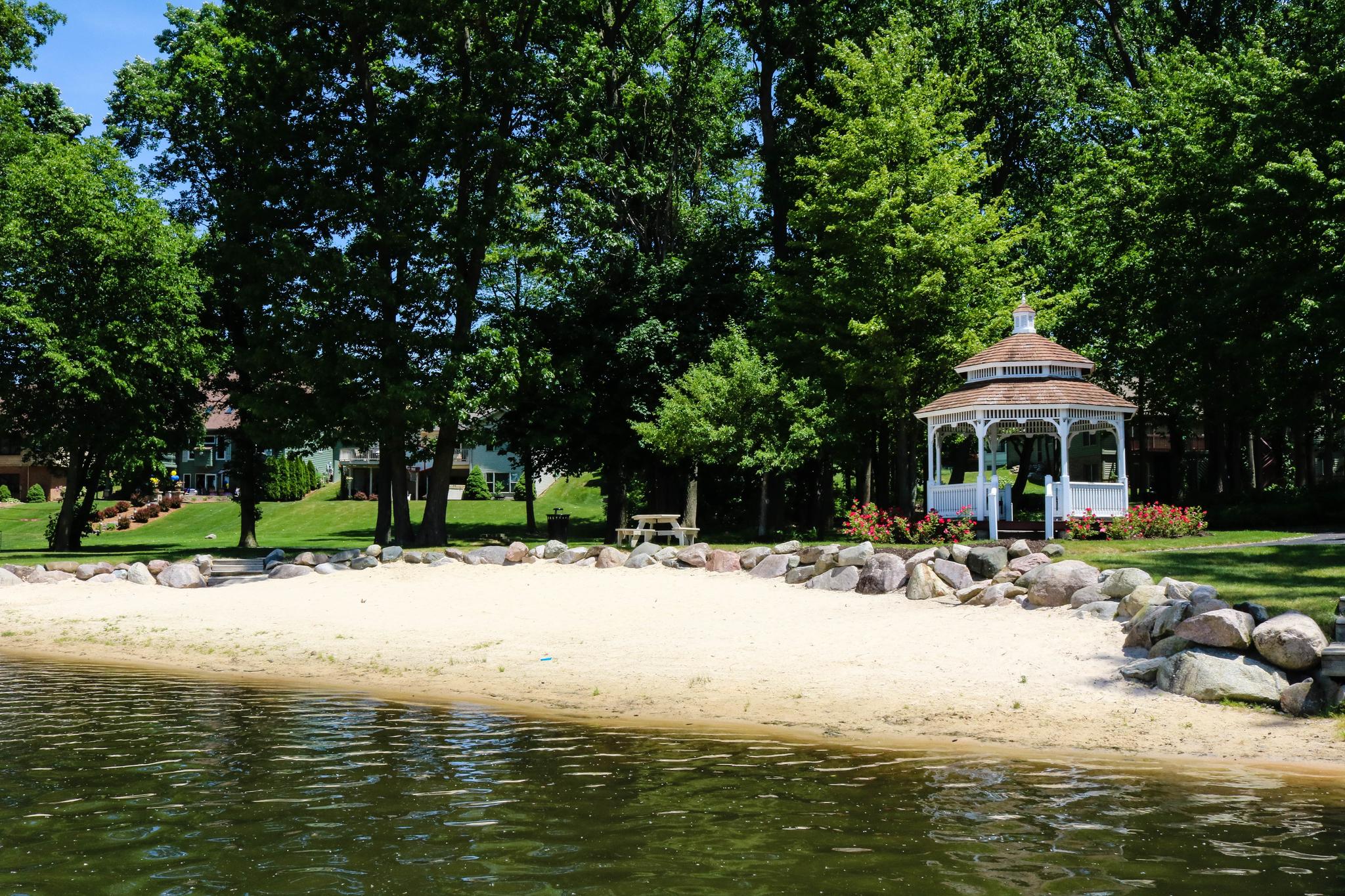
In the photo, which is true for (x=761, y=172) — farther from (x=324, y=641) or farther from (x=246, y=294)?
(x=324, y=641)

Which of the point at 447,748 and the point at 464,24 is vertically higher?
the point at 464,24

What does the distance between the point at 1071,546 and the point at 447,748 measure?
48.1ft

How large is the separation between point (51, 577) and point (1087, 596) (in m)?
21.6

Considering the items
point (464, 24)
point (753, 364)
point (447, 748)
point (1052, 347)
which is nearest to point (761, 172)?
point (753, 364)

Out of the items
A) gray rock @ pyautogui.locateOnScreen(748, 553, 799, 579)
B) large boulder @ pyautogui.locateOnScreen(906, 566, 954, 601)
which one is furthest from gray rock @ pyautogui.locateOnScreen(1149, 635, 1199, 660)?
gray rock @ pyautogui.locateOnScreen(748, 553, 799, 579)

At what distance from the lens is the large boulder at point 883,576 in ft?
59.1

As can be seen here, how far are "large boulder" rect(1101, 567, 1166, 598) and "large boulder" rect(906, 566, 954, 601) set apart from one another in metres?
2.71

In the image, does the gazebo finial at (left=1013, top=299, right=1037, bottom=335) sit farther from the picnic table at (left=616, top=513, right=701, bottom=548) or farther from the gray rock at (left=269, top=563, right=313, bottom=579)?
the gray rock at (left=269, top=563, right=313, bottom=579)

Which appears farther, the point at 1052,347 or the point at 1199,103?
the point at 1199,103

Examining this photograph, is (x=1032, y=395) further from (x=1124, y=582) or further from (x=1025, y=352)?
(x=1124, y=582)

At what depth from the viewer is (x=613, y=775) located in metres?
8.90

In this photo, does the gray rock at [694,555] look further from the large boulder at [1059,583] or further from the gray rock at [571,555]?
the large boulder at [1059,583]

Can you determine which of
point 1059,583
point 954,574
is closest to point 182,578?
point 954,574

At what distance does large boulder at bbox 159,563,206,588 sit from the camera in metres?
23.2
